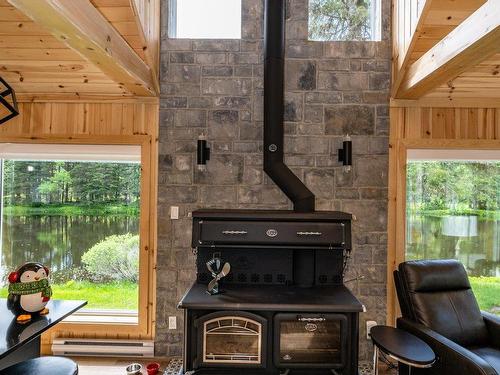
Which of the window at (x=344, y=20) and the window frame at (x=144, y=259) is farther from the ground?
the window at (x=344, y=20)

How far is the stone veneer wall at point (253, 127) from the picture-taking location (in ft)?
9.98

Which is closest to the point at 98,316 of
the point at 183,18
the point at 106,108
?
the point at 106,108

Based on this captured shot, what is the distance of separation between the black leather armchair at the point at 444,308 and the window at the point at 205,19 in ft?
8.45

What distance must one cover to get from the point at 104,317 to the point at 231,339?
5.10 feet

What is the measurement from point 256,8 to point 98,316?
3.21 meters

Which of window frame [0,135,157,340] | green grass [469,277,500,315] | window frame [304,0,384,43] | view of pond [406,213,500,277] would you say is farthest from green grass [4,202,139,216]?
green grass [469,277,500,315]

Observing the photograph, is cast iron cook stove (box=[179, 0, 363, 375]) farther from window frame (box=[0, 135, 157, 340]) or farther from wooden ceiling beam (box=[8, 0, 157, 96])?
wooden ceiling beam (box=[8, 0, 157, 96])

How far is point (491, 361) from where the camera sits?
223 cm

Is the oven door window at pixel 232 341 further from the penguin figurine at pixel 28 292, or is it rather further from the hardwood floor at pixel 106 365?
the penguin figurine at pixel 28 292

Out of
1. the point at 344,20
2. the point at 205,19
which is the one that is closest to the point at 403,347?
the point at 344,20

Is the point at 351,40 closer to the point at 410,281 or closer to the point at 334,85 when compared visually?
the point at 334,85

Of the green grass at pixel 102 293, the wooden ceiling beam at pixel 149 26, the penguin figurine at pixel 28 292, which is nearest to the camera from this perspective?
the penguin figurine at pixel 28 292

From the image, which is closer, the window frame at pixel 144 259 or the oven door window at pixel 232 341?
the oven door window at pixel 232 341

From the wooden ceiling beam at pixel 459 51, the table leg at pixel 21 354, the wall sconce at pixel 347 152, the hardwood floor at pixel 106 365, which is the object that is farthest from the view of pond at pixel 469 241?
the table leg at pixel 21 354
